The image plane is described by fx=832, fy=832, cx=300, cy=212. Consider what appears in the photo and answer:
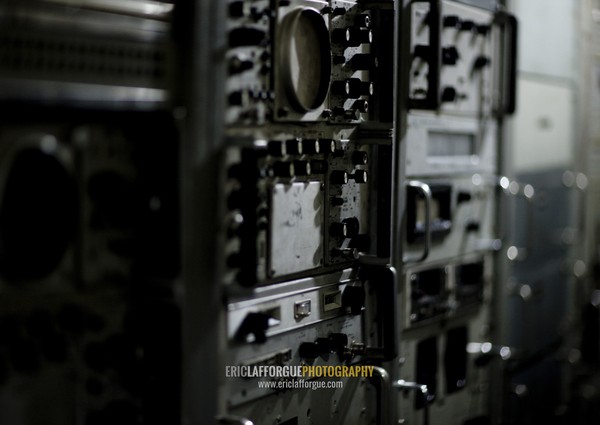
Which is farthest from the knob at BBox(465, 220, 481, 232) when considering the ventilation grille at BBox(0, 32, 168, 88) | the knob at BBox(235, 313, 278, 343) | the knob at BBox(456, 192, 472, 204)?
the ventilation grille at BBox(0, 32, 168, 88)

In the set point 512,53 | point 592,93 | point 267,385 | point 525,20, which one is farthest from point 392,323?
point 592,93

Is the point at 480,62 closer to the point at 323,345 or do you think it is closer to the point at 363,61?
the point at 363,61

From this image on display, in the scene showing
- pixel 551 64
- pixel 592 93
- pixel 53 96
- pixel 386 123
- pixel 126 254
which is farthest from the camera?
pixel 592 93

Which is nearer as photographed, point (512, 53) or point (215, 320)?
point (215, 320)

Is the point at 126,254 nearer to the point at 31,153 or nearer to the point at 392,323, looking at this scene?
the point at 31,153

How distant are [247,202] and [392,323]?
0.95 metres

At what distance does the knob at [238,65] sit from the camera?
2230 mm

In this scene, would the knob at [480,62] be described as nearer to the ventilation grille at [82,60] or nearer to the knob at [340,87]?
the knob at [340,87]

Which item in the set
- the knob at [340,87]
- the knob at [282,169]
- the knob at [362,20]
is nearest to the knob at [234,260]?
the knob at [282,169]

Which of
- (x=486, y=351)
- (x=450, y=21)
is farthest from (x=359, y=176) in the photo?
(x=486, y=351)

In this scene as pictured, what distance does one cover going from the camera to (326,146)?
2637mm

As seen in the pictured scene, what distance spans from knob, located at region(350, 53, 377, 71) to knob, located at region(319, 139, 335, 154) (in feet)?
1.04

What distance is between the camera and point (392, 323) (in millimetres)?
2938

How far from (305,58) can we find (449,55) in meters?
0.99
